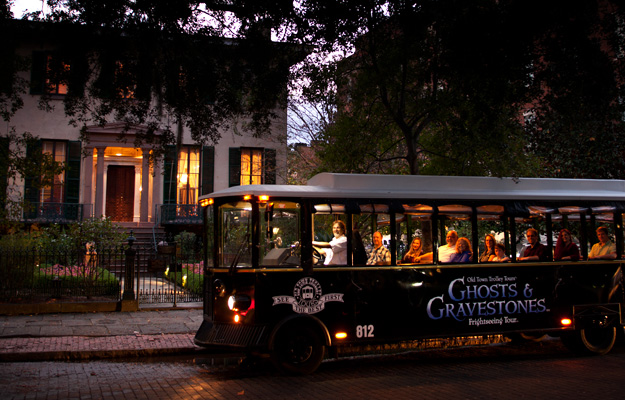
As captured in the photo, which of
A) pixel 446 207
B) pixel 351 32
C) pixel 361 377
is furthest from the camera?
pixel 351 32

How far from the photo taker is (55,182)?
2320cm

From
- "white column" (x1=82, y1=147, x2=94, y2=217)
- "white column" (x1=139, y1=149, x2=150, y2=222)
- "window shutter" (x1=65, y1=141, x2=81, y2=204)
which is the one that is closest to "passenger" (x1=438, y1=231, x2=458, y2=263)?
"white column" (x1=139, y1=149, x2=150, y2=222)

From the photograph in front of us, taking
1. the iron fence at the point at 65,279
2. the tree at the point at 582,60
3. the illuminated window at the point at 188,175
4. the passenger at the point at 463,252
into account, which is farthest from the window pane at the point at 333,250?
the illuminated window at the point at 188,175

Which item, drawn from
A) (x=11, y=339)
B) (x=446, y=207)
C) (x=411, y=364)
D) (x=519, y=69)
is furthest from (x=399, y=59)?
(x=11, y=339)

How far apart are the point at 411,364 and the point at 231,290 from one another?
10.6ft

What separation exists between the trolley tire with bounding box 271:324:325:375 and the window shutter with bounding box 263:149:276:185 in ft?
55.6

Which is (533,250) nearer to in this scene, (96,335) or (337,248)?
(337,248)

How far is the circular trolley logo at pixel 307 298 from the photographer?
27.2 ft

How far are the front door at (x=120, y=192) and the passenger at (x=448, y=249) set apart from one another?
1892cm

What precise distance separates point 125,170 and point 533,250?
65.9 ft

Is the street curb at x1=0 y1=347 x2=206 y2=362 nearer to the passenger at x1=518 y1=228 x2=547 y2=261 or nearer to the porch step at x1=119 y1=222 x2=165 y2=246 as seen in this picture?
the passenger at x1=518 y1=228 x2=547 y2=261

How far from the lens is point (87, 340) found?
10.5 m

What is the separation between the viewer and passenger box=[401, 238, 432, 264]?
9.23 metres

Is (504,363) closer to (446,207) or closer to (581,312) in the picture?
(581,312)
